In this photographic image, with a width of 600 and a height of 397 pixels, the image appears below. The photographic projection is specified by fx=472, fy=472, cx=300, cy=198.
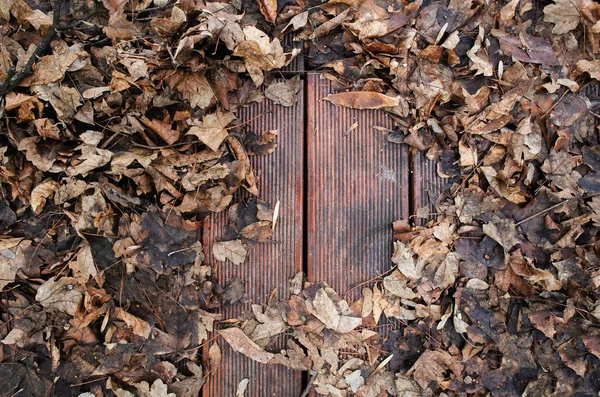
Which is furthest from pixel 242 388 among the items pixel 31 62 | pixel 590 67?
pixel 590 67

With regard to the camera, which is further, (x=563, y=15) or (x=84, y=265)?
(x=563, y=15)

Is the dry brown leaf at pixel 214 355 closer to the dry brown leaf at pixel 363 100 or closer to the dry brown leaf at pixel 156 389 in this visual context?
the dry brown leaf at pixel 156 389

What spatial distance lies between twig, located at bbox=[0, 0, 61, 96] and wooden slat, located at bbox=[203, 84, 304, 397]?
0.78 metres

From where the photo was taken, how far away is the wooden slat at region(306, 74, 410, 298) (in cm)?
198

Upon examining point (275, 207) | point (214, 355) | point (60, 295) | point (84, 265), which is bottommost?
point (214, 355)

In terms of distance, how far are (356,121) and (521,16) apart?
2.77 ft

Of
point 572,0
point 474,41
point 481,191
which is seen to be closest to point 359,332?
point 481,191

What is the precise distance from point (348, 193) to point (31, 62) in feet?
4.42

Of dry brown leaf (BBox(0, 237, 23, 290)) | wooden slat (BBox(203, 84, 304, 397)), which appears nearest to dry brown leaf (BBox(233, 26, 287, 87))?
wooden slat (BBox(203, 84, 304, 397))

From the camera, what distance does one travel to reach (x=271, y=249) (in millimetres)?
1978

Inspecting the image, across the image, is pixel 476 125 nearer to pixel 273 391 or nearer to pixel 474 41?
pixel 474 41

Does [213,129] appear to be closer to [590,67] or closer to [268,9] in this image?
[268,9]

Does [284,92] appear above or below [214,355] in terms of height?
above

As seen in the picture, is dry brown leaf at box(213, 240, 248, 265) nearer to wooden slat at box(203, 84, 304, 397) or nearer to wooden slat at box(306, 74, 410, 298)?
wooden slat at box(203, 84, 304, 397)
